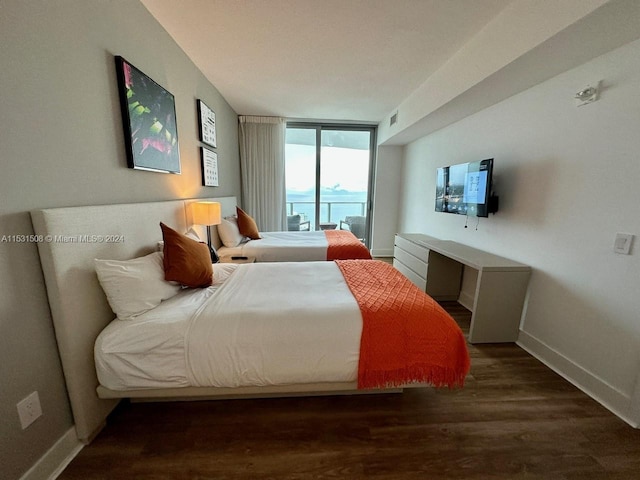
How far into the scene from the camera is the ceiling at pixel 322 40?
5.87 feet

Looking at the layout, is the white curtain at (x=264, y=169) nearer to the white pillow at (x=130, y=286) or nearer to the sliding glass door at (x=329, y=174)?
the sliding glass door at (x=329, y=174)

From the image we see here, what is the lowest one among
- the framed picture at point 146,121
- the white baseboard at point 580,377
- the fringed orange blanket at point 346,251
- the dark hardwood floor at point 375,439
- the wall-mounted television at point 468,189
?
the dark hardwood floor at point 375,439

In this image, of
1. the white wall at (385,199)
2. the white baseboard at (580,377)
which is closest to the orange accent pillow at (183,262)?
the white baseboard at (580,377)

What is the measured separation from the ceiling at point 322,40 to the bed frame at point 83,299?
5.49ft

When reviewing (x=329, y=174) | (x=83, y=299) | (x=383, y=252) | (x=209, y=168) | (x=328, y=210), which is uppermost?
(x=329, y=174)

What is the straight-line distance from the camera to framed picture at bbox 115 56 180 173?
161cm

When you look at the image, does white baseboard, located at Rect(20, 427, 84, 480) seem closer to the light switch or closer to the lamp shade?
the lamp shade

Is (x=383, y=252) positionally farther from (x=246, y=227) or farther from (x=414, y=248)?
(x=246, y=227)

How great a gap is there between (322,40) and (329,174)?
2890 mm

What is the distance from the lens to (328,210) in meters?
5.28

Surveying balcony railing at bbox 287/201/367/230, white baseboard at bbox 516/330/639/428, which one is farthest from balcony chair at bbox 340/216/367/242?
white baseboard at bbox 516/330/639/428

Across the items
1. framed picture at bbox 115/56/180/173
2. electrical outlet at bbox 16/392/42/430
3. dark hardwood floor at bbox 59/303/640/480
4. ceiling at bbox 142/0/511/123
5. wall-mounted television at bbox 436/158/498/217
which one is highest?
ceiling at bbox 142/0/511/123

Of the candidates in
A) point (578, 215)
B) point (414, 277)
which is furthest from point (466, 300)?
point (578, 215)

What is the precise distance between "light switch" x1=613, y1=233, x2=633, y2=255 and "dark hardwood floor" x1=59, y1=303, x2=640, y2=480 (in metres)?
0.98
